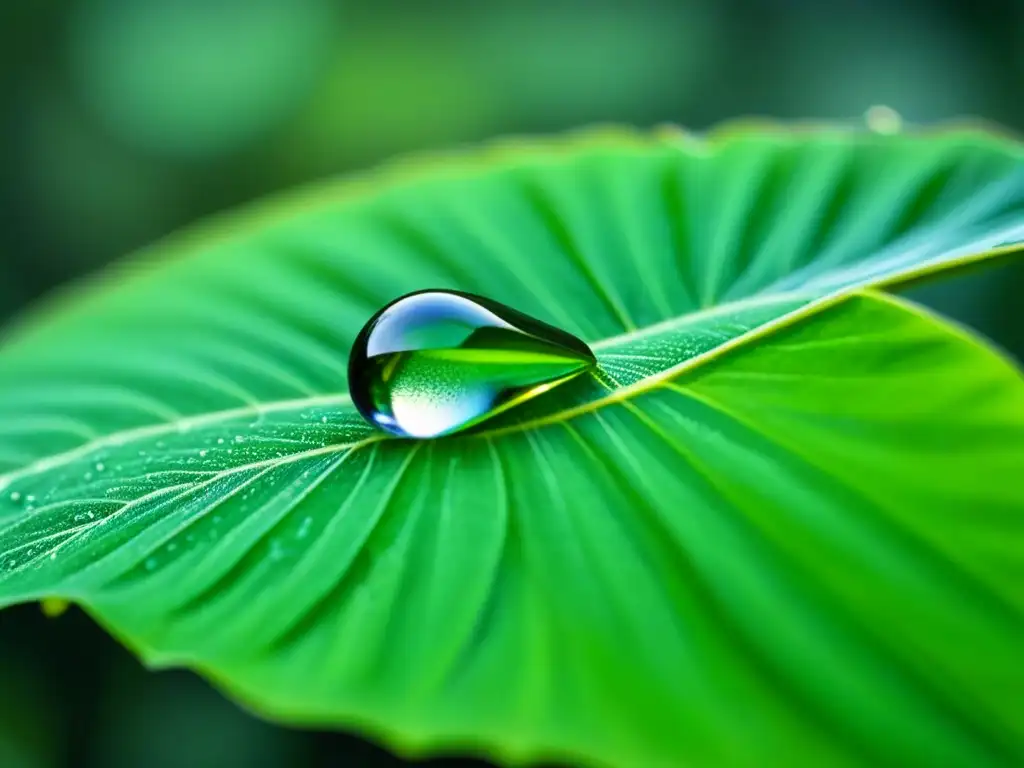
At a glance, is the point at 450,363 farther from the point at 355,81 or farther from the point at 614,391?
the point at 355,81

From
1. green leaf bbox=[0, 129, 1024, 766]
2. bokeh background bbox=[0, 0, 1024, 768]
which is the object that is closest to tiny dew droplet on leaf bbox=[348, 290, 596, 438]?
green leaf bbox=[0, 129, 1024, 766]

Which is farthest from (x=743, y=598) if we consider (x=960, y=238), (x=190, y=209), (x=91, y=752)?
(x=190, y=209)

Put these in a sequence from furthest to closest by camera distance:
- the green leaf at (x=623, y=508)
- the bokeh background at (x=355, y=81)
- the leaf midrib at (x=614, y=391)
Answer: the bokeh background at (x=355, y=81) < the leaf midrib at (x=614, y=391) < the green leaf at (x=623, y=508)

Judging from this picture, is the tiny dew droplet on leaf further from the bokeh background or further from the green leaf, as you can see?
the bokeh background

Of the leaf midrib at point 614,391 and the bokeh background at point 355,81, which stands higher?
the bokeh background at point 355,81

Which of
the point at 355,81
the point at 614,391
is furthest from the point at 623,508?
the point at 355,81

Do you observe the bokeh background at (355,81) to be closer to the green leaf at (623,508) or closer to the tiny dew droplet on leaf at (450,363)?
the green leaf at (623,508)

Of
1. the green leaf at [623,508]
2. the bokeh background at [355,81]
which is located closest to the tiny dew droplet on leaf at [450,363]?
the green leaf at [623,508]
